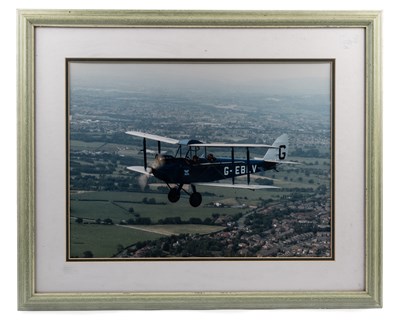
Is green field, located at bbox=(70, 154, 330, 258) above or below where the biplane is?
below

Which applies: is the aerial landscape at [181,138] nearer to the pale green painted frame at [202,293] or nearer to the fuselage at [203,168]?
the fuselage at [203,168]

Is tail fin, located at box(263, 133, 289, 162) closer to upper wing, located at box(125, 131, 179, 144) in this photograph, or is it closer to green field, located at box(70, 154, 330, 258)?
green field, located at box(70, 154, 330, 258)

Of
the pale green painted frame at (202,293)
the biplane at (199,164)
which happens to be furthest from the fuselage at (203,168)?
the pale green painted frame at (202,293)

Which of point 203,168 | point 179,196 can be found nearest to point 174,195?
point 179,196

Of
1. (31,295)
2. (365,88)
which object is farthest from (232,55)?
(31,295)

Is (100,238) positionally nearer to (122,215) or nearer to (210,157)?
(122,215)

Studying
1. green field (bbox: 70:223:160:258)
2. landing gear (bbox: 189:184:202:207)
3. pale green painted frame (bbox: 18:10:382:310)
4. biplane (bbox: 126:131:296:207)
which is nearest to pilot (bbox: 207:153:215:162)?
biplane (bbox: 126:131:296:207)

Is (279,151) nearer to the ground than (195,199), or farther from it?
farther from it
